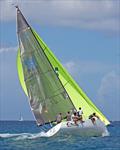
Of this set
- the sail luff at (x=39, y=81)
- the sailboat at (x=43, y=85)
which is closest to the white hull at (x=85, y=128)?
the sailboat at (x=43, y=85)

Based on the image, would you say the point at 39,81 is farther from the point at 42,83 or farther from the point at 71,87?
the point at 71,87

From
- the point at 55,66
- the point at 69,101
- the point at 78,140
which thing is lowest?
the point at 78,140

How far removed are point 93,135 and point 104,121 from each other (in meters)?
1.46

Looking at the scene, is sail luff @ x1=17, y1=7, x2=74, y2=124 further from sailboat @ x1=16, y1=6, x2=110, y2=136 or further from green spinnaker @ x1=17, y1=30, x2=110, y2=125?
green spinnaker @ x1=17, y1=30, x2=110, y2=125

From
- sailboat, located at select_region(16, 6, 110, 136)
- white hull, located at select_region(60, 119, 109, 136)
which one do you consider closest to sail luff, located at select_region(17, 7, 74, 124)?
sailboat, located at select_region(16, 6, 110, 136)

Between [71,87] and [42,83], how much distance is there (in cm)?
257

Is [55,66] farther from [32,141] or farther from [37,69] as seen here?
[32,141]

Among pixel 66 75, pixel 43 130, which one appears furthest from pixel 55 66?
pixel 43 130

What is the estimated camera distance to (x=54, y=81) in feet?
140

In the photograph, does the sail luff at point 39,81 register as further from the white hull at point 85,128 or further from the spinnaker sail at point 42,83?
the white hull at point 85,128

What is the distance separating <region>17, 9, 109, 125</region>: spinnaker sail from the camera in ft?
138

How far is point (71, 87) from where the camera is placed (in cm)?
4416

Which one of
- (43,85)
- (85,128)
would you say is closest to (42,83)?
(43,85)

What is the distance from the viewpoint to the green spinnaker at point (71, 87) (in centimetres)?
4309
